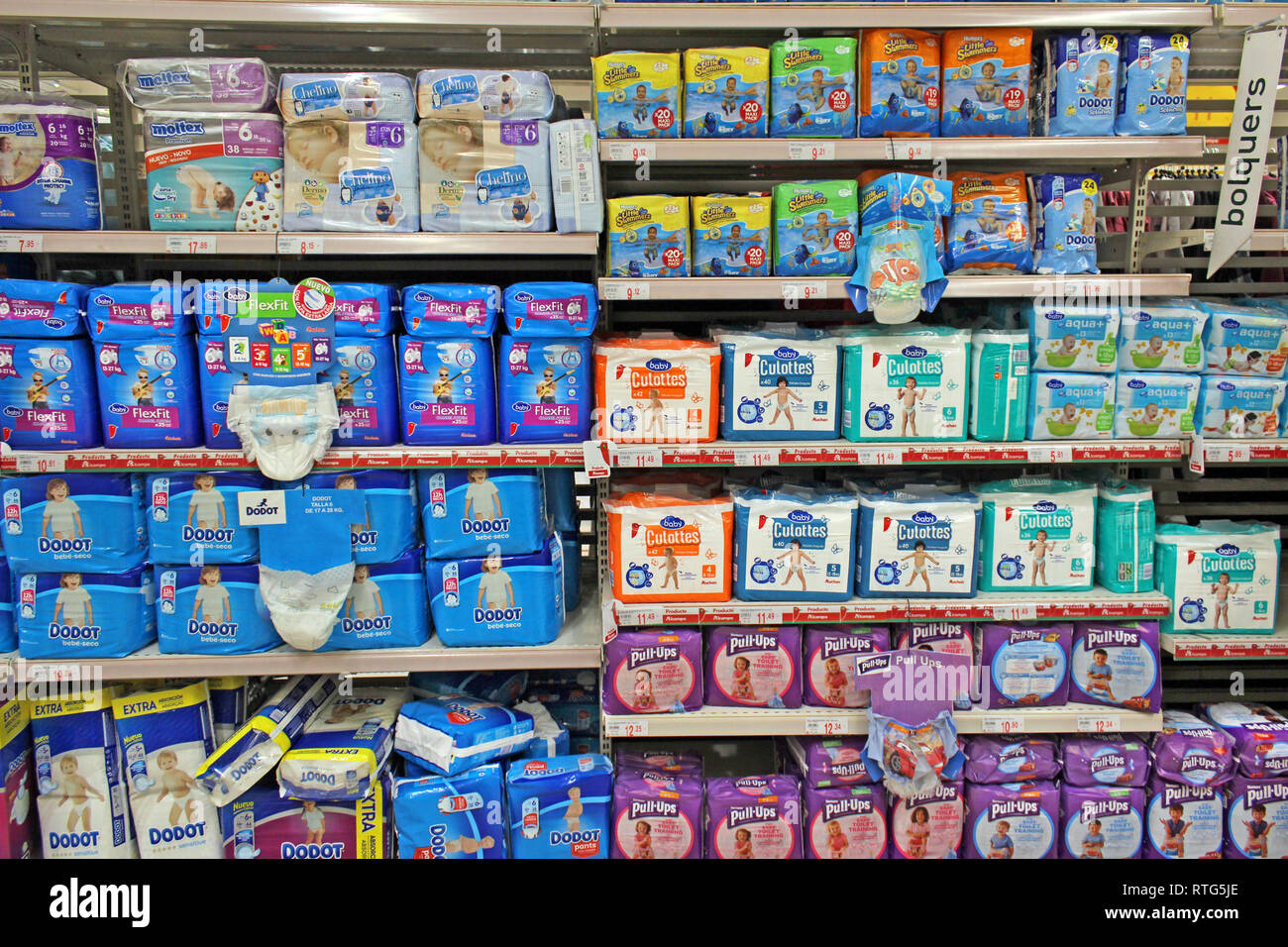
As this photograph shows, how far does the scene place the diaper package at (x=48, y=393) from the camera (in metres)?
2.55

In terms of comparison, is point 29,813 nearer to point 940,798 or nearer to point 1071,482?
point 940,798

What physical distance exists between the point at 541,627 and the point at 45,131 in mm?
2073

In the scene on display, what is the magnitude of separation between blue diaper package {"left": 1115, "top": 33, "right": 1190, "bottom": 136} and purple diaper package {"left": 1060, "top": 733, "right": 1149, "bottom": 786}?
189 centimetres

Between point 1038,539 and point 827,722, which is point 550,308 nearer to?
point 827,722

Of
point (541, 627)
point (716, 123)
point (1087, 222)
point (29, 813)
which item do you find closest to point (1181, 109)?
point (1087, 222)

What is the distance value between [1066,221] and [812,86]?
0.88 meters

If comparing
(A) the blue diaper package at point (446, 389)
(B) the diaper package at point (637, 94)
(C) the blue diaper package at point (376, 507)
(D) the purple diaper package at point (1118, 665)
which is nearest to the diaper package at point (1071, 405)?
(D) the purple diaper package at point (1118, 665)

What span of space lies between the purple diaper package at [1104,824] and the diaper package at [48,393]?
3.25 metres

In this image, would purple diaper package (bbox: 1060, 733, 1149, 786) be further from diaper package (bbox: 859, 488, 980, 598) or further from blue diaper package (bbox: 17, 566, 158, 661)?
blue diaper package (bbox: 17, 566, 158, 661)

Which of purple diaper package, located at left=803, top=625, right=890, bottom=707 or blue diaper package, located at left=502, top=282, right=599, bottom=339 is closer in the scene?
blue diaper package, located at left=502, top=282, right=599, bottom=339

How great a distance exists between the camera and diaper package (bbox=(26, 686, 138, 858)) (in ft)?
8.73

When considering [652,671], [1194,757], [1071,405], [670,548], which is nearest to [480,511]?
[670,548]

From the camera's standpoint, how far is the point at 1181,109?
261 centimetres

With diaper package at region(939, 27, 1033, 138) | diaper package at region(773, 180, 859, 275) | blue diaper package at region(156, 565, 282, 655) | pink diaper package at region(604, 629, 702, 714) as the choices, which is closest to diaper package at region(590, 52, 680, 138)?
diaper package at region(773, 180, 859, 275)
